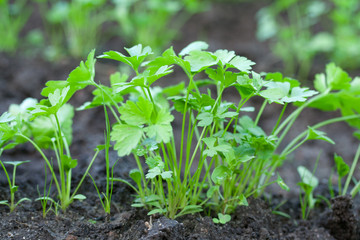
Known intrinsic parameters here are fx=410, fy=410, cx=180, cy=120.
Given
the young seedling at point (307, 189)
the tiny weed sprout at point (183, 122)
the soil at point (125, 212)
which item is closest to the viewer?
the tiny weed sprout at point (183, 122)

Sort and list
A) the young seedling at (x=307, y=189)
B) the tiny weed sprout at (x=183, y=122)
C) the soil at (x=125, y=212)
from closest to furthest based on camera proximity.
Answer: the tiny weed sprout at (x=183, y=122), the soil at (x=125, y=212), the young seedling at (x=307, y=189)

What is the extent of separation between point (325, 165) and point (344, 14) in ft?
4.44

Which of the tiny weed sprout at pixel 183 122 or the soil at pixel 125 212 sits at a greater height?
the tiny weed sprout at pixel 183 122

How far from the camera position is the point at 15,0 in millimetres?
3734

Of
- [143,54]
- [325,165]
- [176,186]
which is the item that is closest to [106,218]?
[176,186]

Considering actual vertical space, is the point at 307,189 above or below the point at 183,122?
below

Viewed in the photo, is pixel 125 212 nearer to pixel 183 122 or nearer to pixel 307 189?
pixel 183 122

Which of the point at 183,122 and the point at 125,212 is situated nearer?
the point at 183,122

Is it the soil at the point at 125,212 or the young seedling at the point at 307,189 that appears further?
the young seedling at the point at 307,189

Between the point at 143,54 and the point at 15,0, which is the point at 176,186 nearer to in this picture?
the point at 143,54

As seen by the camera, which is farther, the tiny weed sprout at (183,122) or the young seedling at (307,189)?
the young seedling at (307,189)

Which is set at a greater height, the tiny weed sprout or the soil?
the tiny weed sprout

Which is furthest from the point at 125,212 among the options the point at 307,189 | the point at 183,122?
the point at 307,189

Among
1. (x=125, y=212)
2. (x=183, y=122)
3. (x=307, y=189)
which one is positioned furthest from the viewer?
(x=307, y=189)
